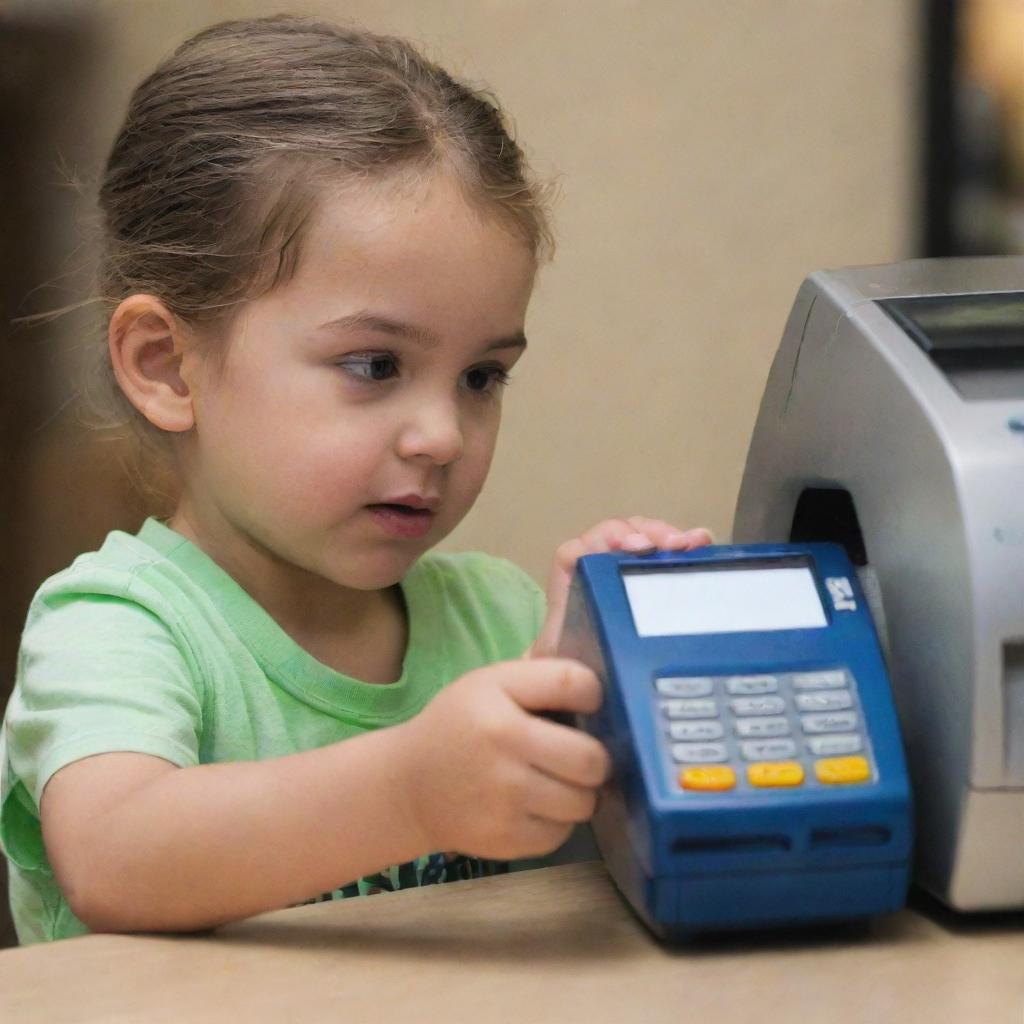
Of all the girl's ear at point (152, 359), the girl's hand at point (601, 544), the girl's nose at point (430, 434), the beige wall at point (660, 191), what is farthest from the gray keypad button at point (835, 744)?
the beige wall at point (660, 191)

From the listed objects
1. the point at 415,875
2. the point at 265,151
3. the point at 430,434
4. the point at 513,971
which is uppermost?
the point at 265,151

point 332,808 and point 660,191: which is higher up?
point 660,191

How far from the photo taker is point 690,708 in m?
0.47

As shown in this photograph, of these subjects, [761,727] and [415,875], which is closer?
[761,727]

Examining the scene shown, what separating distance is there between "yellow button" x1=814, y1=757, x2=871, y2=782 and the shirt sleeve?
0.27 meters

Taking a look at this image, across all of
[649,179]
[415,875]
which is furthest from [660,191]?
[415,875]

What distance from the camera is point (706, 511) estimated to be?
1.39m

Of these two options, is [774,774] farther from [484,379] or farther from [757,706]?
[484,379]

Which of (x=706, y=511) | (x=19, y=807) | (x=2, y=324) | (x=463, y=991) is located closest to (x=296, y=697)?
(x=19, y=807)

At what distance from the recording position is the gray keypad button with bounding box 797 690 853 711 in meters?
0.48

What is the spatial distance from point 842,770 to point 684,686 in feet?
0.19

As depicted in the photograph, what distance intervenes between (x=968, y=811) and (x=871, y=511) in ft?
0.39

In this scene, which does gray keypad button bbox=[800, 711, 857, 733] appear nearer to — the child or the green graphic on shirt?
the child

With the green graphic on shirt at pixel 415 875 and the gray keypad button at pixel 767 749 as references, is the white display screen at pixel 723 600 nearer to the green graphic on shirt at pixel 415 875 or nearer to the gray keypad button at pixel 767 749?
the gray keypad button at pixel 767 749
